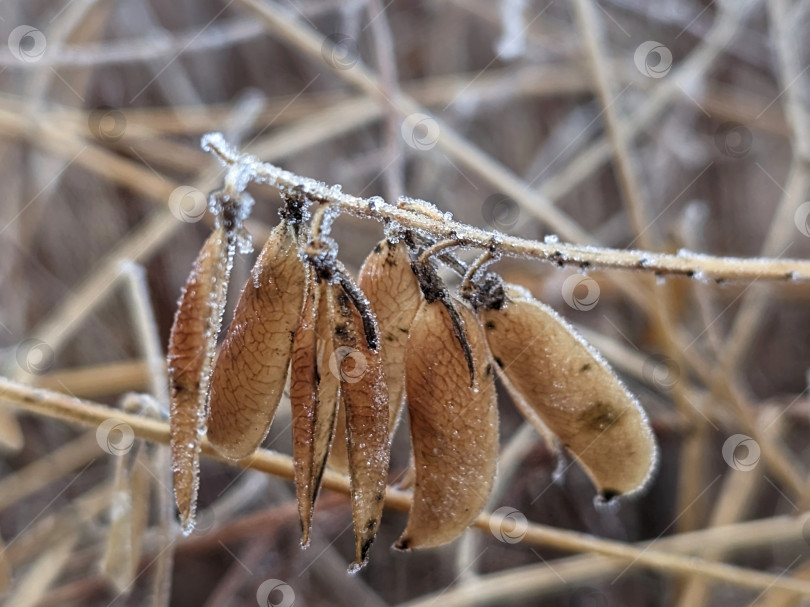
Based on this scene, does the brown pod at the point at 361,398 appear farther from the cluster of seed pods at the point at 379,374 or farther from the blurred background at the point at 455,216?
the blurred background at the point at 455,216

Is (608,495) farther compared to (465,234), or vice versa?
(608,495)

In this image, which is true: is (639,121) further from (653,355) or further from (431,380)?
(431,380)

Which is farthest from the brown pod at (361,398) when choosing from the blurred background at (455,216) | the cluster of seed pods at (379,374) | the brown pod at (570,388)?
the blurred background at (455,216)

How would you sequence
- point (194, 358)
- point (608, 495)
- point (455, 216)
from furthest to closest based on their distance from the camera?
point (455, 216) < point (608, 495) < point (194, 358)

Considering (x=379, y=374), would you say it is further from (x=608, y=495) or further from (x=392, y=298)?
(x=608, y=495)

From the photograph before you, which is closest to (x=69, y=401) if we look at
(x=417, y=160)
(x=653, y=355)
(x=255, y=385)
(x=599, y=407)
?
(x=255, y=385)

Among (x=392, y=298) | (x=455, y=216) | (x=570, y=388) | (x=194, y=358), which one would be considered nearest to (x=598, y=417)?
(x=570, y=388)

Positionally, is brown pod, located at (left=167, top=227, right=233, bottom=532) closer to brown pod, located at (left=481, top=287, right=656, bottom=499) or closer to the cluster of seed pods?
the cluster of seed pods
